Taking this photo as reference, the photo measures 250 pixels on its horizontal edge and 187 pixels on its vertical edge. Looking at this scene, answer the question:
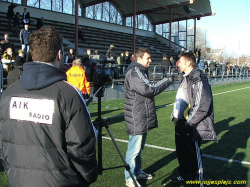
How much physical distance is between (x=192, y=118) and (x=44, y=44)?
2.15 metres

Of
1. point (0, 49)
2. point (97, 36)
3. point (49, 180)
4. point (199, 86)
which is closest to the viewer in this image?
point (49, 180)

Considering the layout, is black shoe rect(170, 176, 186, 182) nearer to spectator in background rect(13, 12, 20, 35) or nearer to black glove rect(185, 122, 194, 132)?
black glove rect(185, 122, 194, 132)

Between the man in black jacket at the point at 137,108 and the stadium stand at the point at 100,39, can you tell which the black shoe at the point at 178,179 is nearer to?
the man in black jacket at the point at 137,108

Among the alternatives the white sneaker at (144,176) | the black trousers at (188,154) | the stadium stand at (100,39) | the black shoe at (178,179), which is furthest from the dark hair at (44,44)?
the stadium stand at (100,39)

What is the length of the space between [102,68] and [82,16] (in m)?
24.8

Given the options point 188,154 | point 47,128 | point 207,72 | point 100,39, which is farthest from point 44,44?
point 100,39

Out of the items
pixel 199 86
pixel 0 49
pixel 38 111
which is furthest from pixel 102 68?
pixel 0 49

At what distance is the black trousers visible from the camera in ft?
11.3

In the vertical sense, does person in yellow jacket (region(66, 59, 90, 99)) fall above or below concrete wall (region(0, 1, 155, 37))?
below

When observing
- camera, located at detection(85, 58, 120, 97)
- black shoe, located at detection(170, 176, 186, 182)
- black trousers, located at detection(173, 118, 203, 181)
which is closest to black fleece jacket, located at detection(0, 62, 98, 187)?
camera, located at detection(85, 58, 120, 97)

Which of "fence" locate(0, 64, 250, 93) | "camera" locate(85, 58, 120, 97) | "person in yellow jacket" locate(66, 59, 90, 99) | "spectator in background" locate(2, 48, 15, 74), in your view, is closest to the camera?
"camera" locate(85, 58, 120, 97)

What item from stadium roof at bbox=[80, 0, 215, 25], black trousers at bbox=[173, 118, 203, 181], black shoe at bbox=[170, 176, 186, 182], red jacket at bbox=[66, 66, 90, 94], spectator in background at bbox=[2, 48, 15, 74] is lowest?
black shoe at bbox=[170, 176, 186, 182]

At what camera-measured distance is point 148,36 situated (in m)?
33.9

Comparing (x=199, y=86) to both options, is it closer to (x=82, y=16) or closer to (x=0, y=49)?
(x=0, y=49)
